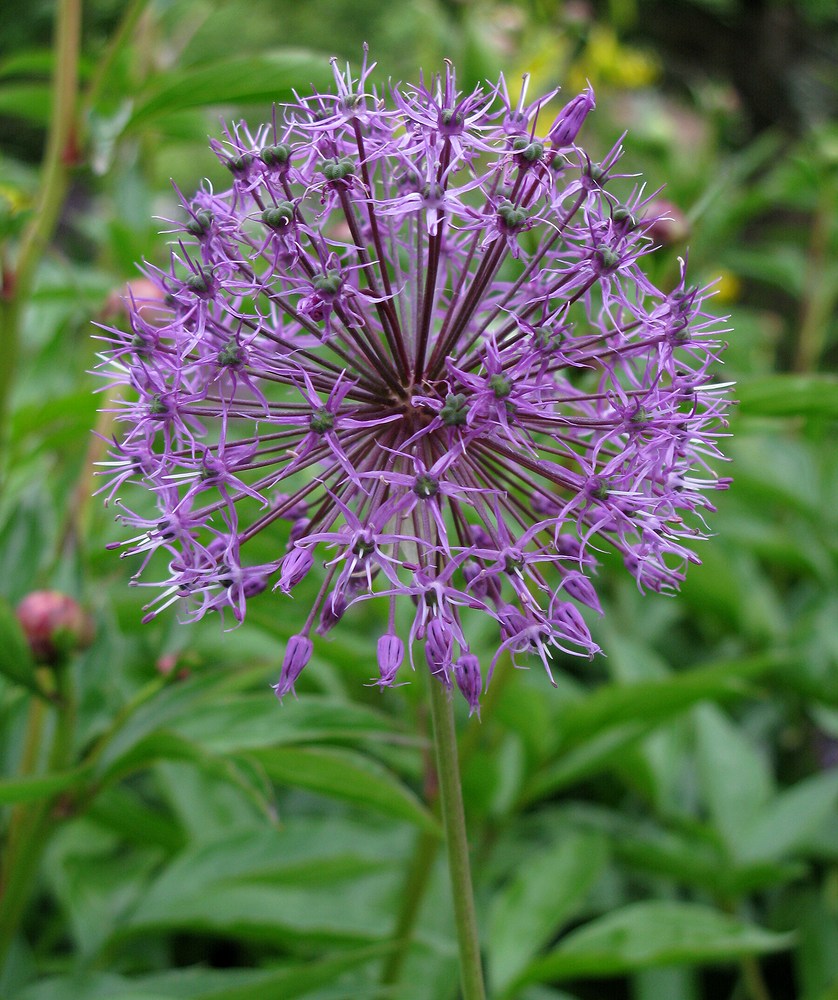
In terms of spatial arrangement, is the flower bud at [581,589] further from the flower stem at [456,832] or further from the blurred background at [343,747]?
the blurred background at [343,747]

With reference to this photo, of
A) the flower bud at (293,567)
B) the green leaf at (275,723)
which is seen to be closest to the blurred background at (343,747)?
the green leaf at (275,723)

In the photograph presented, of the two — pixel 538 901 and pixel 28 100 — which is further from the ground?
pixel 28 100

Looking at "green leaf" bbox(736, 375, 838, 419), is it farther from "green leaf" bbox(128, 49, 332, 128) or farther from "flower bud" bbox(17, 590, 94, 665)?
→ "flower bud" bbox(17, 590, 94, 665)

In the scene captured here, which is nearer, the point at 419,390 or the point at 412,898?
the point at 419,390

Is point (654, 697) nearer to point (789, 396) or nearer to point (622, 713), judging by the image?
point (622, 713)

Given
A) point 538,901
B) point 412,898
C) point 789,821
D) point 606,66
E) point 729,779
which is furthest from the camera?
point 606,66

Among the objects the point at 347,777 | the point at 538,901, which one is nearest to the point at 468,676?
the point at 347,777

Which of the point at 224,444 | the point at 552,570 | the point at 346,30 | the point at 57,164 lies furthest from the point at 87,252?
the point at 346,30
